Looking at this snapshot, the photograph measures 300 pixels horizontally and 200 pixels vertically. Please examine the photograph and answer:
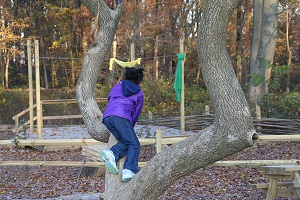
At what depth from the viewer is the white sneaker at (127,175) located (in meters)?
3.76

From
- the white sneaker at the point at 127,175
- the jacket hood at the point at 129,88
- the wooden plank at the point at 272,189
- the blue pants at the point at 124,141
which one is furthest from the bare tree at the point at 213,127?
the wooden plank at the point at 272,189

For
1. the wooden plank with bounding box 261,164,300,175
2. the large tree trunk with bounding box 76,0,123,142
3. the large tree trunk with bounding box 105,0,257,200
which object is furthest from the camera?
the wooden plank with bounding box 261,164,300,175

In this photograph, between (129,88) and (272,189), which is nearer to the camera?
(129,88)

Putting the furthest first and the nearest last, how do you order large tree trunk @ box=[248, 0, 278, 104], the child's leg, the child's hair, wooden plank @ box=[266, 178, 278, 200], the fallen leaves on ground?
large tree trunk @ box=[248, 0, 278, 104] → the fallen leaves on ground → wooden plank @ box=[266, 178, 278, 200] → the child's hair → the child's leg

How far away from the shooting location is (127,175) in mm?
3758

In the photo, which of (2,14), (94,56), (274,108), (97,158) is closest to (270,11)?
(274,108)

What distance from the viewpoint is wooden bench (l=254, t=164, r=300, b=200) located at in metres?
5.02

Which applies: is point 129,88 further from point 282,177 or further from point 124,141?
point 282,177

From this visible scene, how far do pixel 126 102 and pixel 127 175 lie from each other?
0.62 m

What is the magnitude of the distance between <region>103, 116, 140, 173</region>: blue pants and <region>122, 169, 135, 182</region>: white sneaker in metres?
0.04

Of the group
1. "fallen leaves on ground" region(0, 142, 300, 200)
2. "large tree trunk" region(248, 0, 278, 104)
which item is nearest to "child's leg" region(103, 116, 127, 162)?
"fallen leaves on ground" region(0, 142, 300, 200)

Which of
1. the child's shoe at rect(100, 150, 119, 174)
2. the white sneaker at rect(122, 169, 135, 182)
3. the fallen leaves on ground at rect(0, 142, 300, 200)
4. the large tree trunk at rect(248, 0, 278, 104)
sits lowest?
the fallen leaves on ground at rect(0, 142, 300, 200)

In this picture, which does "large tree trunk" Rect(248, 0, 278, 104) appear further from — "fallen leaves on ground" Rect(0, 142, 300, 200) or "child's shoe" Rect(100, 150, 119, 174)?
"child's shoe" Rect(100, 150, 119, 174)

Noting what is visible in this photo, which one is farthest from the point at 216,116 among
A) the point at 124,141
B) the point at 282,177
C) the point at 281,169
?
the point at 282,177
